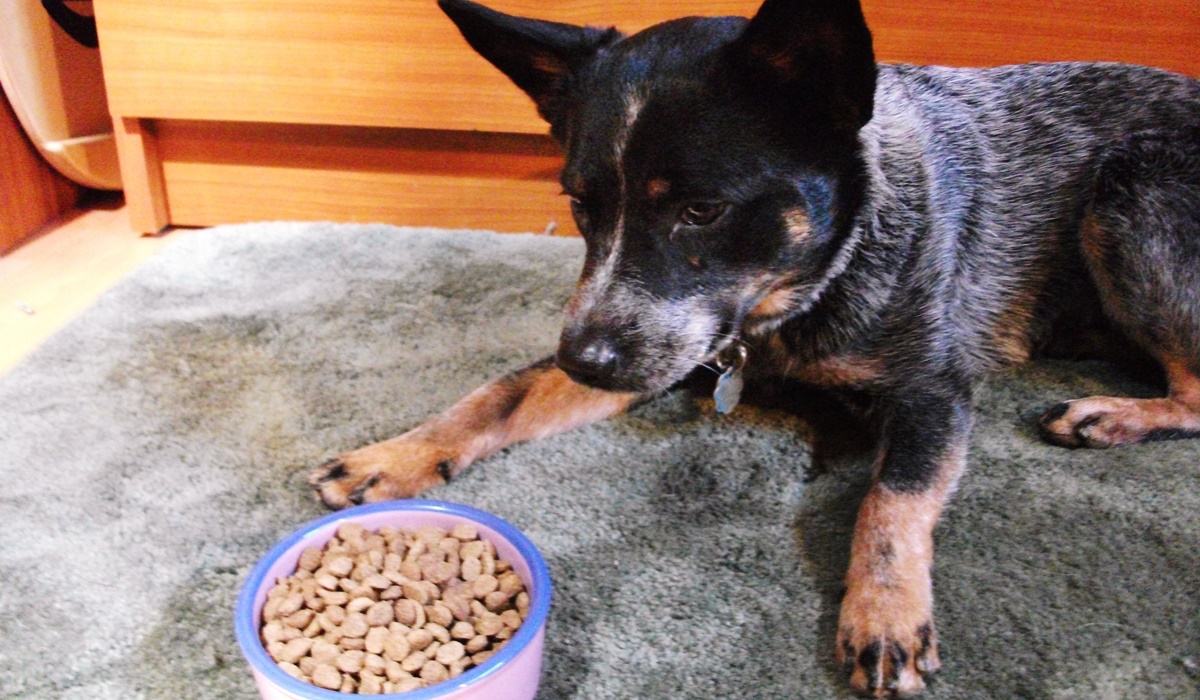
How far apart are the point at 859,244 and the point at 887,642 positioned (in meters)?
0.71

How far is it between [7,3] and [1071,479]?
3205 millimetres

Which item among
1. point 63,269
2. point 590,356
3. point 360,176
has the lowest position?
point 63,269

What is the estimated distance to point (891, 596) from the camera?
134 cm

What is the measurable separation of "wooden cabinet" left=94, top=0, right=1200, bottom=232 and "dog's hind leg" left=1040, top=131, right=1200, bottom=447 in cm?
81

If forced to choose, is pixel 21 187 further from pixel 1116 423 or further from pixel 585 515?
pixel 1116 423

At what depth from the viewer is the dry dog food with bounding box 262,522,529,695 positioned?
1143mm

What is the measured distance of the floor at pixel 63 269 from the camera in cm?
238

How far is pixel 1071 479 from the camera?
1671mm

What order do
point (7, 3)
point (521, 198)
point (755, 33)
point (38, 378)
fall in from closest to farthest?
point (755, 33) → point (38, 378) → point (7, 3) → point (521, 198)

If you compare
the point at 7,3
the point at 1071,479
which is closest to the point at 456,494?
the point at 1071,479

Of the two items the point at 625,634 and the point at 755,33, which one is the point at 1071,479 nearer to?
the point at 625,634

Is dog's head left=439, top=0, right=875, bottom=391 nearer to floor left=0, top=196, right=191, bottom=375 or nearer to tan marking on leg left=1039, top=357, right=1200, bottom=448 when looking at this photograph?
tan marking on leg left=1039, top=357, right=1200, bottom=448

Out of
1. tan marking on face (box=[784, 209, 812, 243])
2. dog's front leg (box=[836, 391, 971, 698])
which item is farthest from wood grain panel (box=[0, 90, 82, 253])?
dog's front leg (box=[836, 391, 971, 698])

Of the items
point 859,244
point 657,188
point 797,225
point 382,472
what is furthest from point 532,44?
point 382,472
